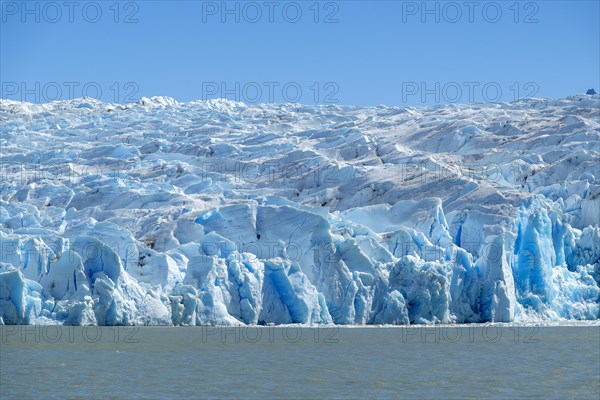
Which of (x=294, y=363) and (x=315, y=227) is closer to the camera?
(x=294, y=363)

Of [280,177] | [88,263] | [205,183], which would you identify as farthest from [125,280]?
[280,177]

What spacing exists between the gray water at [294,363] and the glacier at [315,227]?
3.14 feet

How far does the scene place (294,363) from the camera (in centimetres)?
1881

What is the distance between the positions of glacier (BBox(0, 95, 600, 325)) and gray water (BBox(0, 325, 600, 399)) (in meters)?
0.96

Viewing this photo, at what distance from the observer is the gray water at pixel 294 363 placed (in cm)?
1510

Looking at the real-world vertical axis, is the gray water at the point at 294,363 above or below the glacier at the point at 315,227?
below

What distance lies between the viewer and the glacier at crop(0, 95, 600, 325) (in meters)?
25.9

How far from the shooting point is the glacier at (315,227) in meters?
25.9

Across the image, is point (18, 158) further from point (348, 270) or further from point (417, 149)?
point (348, 270)

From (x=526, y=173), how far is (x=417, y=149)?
9.51 m

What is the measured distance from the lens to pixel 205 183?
41781 mm

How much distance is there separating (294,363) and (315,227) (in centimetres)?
970

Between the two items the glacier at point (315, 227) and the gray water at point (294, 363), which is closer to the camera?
the gray water at point (294, 363)

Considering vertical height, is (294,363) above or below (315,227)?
below
